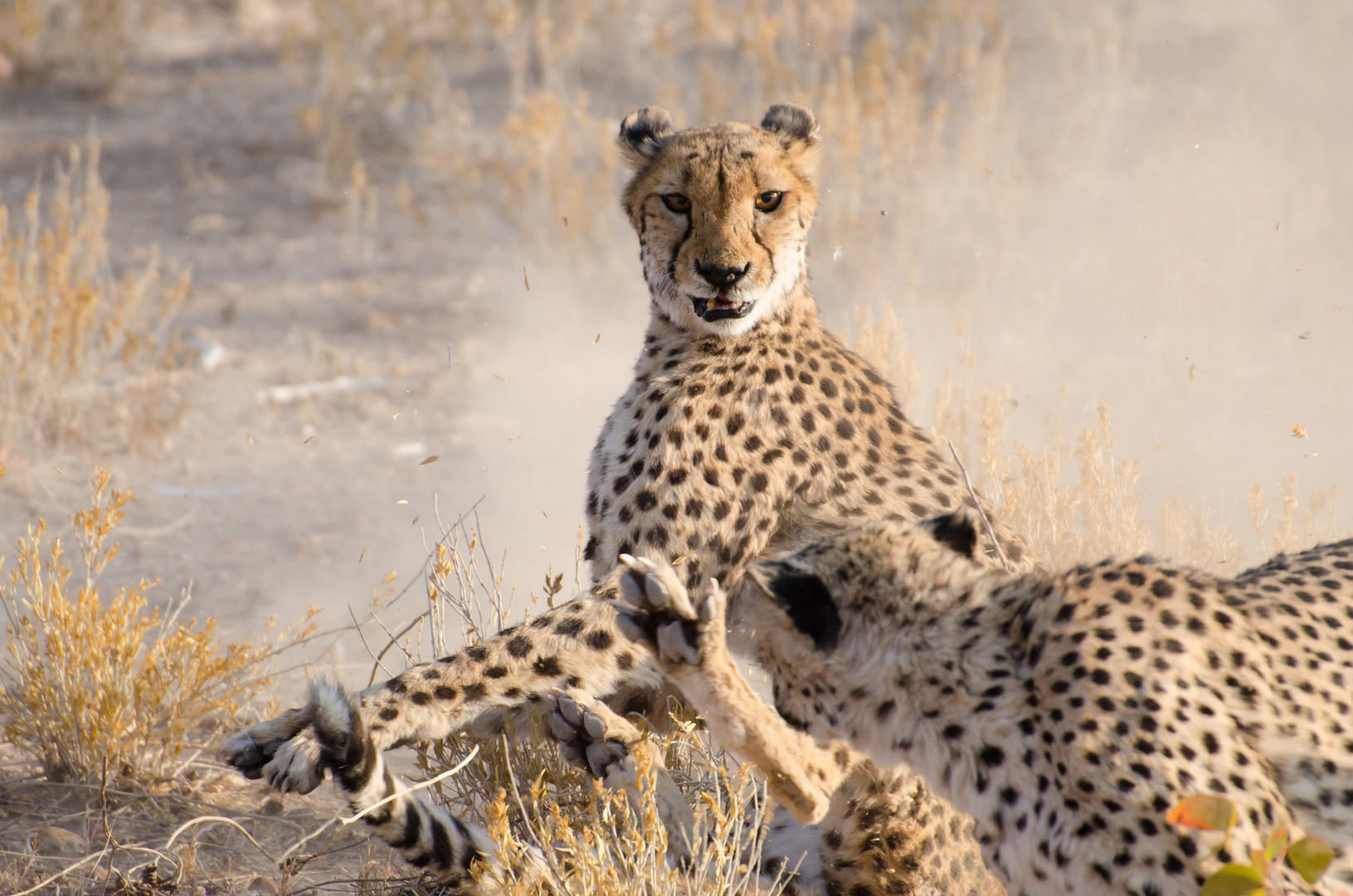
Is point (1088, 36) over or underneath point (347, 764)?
over

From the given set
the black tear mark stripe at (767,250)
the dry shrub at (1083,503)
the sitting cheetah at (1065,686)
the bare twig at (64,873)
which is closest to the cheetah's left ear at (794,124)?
the black tear mark stripe at (767,250)

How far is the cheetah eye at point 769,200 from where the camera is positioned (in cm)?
308

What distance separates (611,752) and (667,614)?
16.9 inches

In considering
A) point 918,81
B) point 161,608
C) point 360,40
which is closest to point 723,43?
point 918,81

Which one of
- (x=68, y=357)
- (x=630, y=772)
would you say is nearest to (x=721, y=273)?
(x=630, y=772)

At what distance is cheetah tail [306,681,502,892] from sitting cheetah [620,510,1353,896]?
1.57ft

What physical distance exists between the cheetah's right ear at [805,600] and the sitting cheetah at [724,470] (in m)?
0.53

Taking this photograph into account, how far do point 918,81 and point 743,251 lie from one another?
5.80 meters

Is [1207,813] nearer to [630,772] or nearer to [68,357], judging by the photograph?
[630,772]

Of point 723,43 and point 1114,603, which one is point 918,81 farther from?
point 1114,603

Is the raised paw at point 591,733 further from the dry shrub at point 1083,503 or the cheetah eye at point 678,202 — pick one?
the dry shrub at point 1083,503

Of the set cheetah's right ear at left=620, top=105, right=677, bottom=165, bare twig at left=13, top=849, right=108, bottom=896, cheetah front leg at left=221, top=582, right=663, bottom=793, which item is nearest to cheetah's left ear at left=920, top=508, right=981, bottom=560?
cheetah front leg at left=221, top=582, right=663, bottom=793

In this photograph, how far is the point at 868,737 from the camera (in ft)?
6.70

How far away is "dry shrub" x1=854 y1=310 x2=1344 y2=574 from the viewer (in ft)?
14.5
